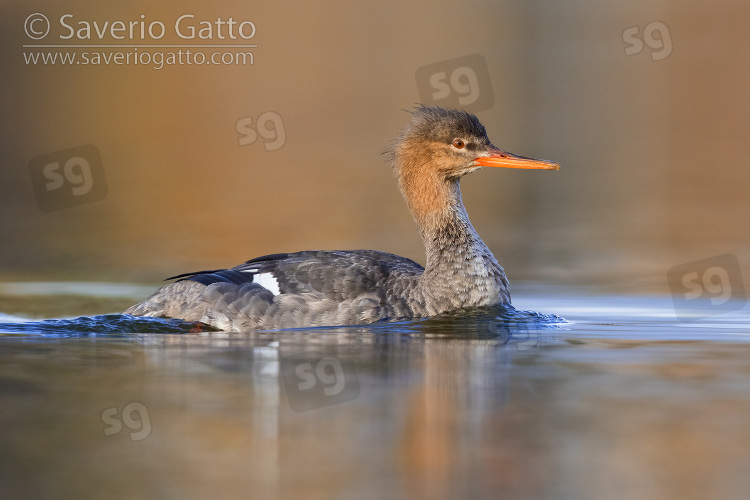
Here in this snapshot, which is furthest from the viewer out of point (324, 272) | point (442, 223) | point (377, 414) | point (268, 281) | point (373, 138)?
point (373, 138)

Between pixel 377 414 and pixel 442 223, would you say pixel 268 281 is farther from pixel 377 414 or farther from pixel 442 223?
pixel 377 414

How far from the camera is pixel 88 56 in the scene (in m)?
22.5

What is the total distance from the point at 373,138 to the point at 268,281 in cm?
1121

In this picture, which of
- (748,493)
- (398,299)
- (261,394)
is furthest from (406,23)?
(748,493)

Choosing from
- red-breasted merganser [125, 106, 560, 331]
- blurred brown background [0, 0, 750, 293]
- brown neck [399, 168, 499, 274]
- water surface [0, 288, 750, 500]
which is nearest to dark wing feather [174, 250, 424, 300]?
red-breasted merganser [125, 106, 560, 331]

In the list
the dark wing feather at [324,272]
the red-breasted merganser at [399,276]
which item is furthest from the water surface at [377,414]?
the dark wing feather at [324,272]

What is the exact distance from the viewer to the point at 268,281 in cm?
895

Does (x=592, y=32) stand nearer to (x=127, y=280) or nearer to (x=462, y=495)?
(x=127, y=280)

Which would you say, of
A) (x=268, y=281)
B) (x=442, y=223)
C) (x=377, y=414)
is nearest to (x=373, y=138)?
(x=442, y=223)

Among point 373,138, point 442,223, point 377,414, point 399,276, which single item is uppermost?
point 373,138

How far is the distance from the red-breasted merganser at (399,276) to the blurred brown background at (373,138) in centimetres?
220

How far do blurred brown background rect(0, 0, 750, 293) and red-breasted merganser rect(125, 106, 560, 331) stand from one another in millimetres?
2200

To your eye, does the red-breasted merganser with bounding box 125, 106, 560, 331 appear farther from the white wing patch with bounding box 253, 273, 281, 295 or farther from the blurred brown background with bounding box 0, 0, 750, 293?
the blurred brown background with bounding box 0, 0, 750, 293

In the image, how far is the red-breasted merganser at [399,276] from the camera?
8680 millimetres
